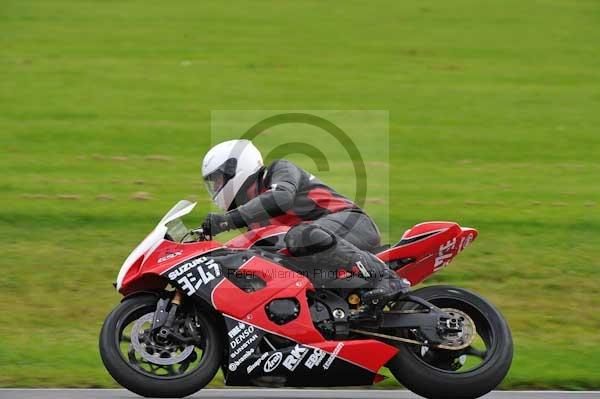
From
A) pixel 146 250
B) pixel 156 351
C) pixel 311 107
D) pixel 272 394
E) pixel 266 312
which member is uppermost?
pixel 146 250

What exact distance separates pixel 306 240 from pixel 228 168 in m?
0.72

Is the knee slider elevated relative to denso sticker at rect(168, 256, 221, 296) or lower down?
elevated

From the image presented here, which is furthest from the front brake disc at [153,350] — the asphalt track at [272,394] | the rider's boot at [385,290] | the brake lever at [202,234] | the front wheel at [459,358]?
the front wheel at [459,358]

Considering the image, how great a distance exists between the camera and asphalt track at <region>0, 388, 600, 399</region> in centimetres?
688

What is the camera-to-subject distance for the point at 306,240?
6625 millimetres

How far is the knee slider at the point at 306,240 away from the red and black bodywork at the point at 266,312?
162mm

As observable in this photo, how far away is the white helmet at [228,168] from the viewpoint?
686cm

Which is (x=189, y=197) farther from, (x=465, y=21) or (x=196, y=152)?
(x=465, y=21)

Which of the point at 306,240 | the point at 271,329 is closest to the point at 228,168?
the point at 306,240

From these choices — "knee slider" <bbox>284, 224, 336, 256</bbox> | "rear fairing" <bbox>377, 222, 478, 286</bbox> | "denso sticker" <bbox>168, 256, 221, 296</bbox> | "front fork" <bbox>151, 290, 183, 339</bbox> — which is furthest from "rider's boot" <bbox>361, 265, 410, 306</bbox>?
"front fork" <bbox>151, 290, 183, 339</bbox>

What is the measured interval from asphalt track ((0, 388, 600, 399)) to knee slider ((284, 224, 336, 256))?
1.05m

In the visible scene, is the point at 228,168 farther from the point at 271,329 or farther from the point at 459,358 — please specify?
the point at 459,358

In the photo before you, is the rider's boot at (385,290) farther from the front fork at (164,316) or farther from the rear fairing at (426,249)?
the front fork at (164,316)

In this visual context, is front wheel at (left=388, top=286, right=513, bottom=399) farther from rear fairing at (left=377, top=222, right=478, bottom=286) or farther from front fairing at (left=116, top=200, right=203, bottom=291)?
front fairing at (left=116, top=200, right=203, bottom=291)
